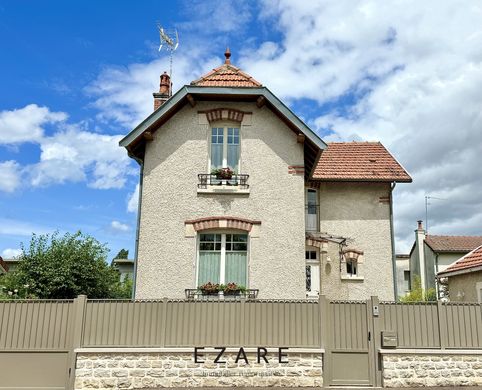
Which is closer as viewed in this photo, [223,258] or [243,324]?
[243,324]

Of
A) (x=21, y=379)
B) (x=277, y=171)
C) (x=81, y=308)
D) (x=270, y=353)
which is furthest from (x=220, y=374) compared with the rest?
(x=277, y=171)

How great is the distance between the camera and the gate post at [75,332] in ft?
27.7

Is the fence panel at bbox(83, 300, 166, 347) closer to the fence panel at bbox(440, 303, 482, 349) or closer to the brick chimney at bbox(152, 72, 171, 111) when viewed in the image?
the fence panel at bbox(440, 303, 482, 349)

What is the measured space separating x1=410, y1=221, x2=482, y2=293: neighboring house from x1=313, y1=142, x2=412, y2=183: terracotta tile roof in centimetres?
1321

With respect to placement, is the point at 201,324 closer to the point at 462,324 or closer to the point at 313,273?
the point at 462,324

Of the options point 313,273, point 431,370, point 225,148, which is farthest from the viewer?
point 313,273

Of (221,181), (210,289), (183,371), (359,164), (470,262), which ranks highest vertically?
(359,164)

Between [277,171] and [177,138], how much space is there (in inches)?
115

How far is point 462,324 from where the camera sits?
9.00 metres

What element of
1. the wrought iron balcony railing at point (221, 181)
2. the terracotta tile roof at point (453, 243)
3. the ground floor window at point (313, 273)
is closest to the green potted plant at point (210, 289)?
the wrought iron balcony railing at point (221, 181)

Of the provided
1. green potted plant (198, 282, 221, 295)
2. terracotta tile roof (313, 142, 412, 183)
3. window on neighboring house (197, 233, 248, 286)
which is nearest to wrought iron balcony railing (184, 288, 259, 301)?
green potted plant (198, 282, 221, 295)

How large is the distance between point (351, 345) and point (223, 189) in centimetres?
504

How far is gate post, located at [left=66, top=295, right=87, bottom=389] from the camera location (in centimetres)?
844

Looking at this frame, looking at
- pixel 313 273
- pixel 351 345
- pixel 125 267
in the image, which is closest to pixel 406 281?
pixel 313 273
